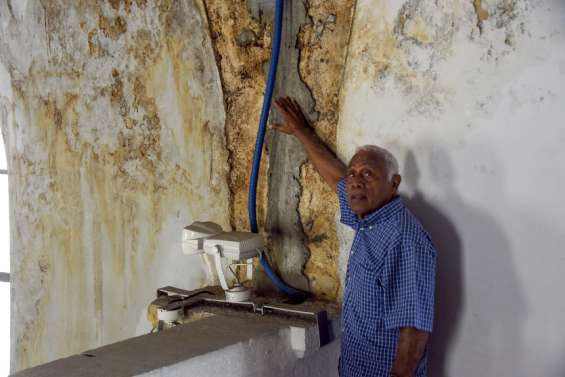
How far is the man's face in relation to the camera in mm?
1908

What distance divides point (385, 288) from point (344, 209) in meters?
0.32

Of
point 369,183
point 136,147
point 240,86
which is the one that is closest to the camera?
point 369,183

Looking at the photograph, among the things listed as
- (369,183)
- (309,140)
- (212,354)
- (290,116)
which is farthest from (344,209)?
(212,354)

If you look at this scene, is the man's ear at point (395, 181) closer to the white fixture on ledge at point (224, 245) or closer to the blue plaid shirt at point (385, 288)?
the blue plaid shirt at point (385, 288)

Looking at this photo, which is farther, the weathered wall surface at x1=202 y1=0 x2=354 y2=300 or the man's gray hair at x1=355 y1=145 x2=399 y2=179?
the weathered wall surface at x1=202 y1=0 x2=354 y2=300

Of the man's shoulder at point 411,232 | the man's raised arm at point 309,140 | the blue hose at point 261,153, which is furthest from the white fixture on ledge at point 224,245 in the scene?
the man's shoulder at point 411,232

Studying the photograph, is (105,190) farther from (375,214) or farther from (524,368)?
(524,368)

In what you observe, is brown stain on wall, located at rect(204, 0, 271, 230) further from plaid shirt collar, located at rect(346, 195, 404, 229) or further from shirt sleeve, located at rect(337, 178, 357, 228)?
plaid shirt collar, located at rect(346, 195, 404, 229)

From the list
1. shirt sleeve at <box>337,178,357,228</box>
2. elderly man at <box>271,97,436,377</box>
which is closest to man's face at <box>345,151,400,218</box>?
elderly man at <box>271,97,436,377</box>

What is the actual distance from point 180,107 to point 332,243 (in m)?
0.81

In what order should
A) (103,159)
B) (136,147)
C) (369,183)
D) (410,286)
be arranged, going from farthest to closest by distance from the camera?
(103,159) → (136,147) → (369,183) → (410,286)

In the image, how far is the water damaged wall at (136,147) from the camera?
2326 mm

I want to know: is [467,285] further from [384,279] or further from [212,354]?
[212,354]

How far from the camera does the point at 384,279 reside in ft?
6.05
